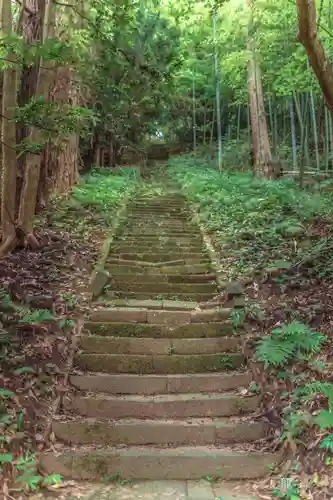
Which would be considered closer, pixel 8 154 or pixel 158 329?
pixel 158 329

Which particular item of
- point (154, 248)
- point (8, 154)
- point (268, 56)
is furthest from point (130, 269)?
point (268, 56)

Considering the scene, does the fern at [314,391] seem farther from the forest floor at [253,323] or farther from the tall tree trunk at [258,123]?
the tall tree trunk at [258,123]

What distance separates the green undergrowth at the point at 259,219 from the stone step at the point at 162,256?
0.51 m

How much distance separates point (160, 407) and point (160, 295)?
2.38 metres

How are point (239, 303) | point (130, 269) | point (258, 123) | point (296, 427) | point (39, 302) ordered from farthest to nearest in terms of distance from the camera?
point (258, 123) < point (130, 269) < point (239, 303) < point (39, 302) < point (296, 427)

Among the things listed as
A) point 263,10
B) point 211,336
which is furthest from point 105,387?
point 263,10

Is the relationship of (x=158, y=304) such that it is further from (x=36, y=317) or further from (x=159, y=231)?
(x=159, y=231)

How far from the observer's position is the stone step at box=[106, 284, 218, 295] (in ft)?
23.3

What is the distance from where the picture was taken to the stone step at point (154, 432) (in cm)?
440

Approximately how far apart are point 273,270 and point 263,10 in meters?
9.72

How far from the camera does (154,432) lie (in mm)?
4484

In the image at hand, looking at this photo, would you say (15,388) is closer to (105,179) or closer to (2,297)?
(2,297)

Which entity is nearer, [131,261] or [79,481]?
[79,481]

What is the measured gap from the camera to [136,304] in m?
6.46
